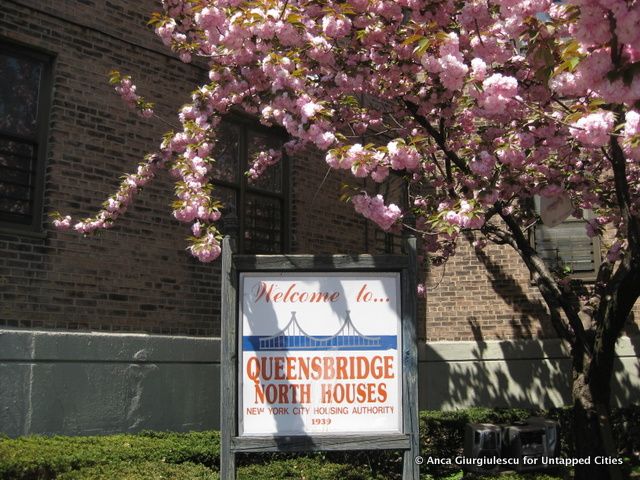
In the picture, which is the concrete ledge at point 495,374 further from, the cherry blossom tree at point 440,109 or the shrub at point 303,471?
the shrub at point 303,471

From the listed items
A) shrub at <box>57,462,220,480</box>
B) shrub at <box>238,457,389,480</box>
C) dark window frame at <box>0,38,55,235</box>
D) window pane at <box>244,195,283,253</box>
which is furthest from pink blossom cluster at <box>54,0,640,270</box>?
window pane at <box>244,195,283,253</box>

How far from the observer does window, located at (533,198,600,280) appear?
11.2 m

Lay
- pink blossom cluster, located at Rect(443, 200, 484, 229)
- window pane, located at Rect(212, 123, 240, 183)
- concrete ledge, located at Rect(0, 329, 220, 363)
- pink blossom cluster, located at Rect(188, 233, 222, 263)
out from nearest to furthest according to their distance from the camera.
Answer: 1. pink blossom cluster, located at Rect(188, 233, 222, 263)
2. pink blossom cluster, located at Rect(443, 200, 484, 229)
3. concrete ledge, located at Rect(0, 329, 220, 363)
4. window pane, located at Rect(212, 123, 240, 183)

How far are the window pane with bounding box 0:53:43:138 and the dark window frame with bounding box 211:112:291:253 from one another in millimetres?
2534

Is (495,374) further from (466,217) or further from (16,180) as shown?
(16,180)

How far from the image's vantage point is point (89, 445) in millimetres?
6457

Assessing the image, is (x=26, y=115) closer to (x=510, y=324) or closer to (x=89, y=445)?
(x=89, y=445)

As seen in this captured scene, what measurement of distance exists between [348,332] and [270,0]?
2.76 meters

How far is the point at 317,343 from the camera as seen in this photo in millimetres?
5074

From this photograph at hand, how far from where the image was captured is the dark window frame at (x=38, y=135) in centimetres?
775

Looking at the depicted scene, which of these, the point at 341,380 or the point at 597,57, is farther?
the point at 341,380

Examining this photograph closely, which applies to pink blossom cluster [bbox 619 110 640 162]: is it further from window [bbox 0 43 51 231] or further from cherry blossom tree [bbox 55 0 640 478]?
window [bbox 0 43 51 231]

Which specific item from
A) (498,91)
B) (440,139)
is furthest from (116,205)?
(498,91)

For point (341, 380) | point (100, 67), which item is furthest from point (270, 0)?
point (100, 67)
